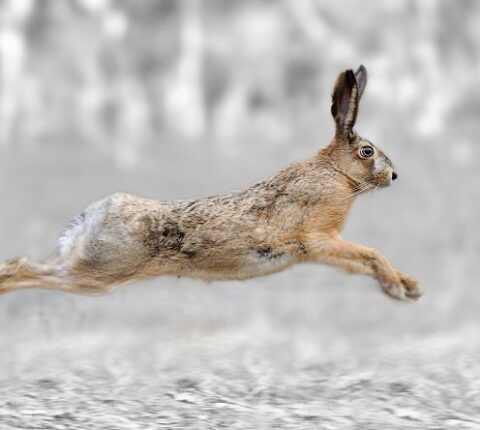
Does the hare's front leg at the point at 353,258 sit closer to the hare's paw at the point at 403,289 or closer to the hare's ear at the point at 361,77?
the hare's paw at the point at 403,289

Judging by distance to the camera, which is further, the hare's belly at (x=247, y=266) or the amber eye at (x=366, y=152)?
the amber eye at (x=366, y=152)

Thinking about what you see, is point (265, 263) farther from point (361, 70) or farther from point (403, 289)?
point (361, 70)

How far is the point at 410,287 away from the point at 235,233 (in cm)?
68

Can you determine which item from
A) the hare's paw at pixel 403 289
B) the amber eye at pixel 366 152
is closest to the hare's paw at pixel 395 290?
the hare's paw at pixel 403 289

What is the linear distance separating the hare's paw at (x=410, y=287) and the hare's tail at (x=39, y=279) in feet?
3.71

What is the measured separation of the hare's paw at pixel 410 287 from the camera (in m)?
3.23

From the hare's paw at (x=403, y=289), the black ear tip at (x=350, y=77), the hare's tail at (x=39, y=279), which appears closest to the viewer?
the black ear tip at (x=350, y=77)

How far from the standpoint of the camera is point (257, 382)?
16.5 ft

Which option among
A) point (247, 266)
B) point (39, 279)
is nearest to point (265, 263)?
point (247, 266)

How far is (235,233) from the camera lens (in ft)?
11.1

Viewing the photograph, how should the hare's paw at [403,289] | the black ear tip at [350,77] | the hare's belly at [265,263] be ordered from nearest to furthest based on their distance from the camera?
the black ear tip at [350,77], the hare's paw at [403,289], the hare's belly at [265,263]

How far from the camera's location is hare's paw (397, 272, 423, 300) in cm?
323

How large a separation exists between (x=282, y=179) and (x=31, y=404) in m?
2.01

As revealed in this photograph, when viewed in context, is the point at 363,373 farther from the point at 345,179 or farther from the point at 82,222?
the point at 82,222
